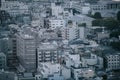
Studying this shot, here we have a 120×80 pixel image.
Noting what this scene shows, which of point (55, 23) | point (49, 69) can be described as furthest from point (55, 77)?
point (55, 23)

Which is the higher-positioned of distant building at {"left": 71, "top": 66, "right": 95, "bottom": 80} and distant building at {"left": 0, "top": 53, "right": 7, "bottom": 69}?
distant building at {"left": 0, "top": 53, "right": 7, "bottom": 69}

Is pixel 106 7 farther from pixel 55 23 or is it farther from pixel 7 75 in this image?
pixel 7 75

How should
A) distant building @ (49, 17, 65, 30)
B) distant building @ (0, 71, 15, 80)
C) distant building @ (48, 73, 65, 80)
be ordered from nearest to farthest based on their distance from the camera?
distant building @ (0, 71, 15, 80) → distant building @ (48, 73, 65, 80) → distant building @ (49, 17, 65, 30)

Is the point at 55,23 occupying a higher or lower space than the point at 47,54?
higher

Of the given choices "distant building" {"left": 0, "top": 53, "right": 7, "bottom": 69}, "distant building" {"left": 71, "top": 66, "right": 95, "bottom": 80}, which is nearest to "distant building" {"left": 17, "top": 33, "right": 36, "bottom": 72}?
"distant building" {"left": 0, "top": 53, "right": 7, "bottom": 69}

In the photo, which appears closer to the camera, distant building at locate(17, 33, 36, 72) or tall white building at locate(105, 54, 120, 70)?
distant building at locate(17, 33, 36, 72)

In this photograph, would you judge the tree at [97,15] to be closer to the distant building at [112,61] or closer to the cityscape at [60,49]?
the cityscape at [60,49]

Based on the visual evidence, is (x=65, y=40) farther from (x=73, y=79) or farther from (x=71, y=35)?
(x=73, y=79)

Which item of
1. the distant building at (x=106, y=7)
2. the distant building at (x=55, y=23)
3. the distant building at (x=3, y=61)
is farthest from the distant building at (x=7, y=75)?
the distant building at (x=106, y=7)

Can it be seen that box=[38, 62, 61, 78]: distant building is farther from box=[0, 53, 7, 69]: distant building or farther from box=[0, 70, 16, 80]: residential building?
box=[0, 53, 7, 69]: distant building
